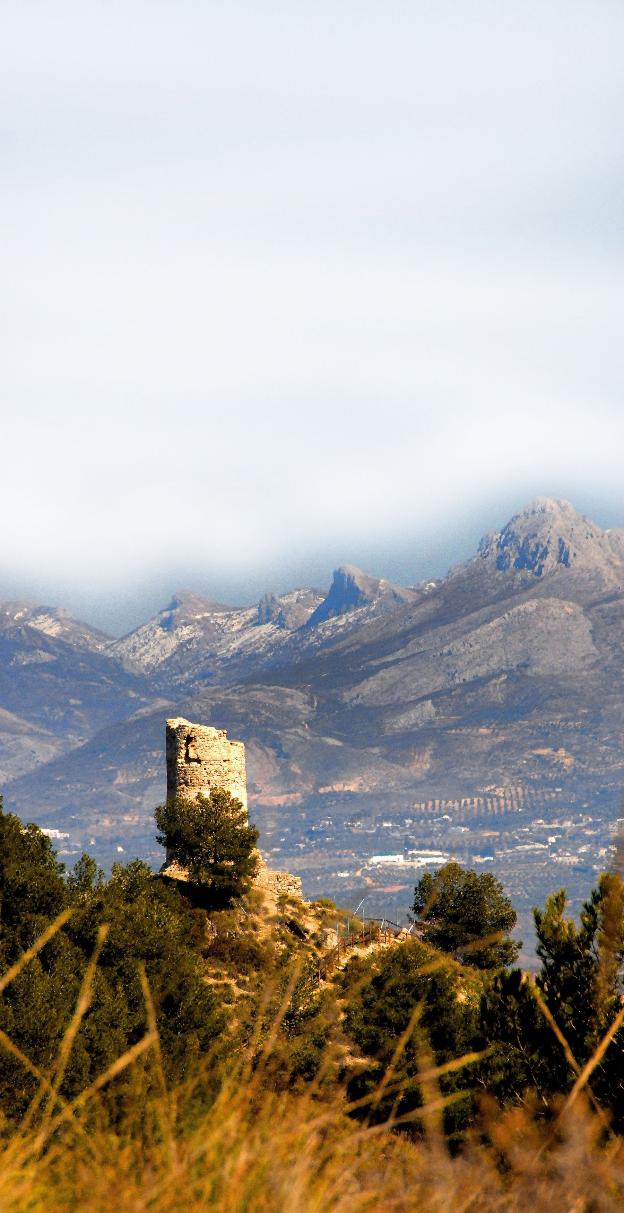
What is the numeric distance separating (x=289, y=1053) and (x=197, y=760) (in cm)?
4315

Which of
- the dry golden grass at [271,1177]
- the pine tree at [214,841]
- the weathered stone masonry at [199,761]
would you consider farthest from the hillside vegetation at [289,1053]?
the weathered stone masonry at [199,761]

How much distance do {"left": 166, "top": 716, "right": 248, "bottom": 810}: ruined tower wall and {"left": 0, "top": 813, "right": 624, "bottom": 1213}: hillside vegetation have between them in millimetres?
4145

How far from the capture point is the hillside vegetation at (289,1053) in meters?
7.88

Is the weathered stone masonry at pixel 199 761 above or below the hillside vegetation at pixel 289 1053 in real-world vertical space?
above

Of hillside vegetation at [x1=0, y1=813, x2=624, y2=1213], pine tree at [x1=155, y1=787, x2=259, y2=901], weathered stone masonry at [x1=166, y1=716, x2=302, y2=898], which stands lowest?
hillside vegetation at [x1=0, y1=813, x2=624, y2=1213]

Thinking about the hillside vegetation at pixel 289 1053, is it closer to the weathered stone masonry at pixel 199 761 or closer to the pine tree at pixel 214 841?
the pine tree at pixel 214 841

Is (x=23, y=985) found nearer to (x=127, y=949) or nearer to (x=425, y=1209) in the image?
(x=127, y=949)

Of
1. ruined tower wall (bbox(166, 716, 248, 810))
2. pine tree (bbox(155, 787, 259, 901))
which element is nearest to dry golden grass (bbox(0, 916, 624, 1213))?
pine tree (bbox(155, 787, 259, 901))

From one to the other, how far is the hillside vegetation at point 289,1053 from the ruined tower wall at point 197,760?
414 cm

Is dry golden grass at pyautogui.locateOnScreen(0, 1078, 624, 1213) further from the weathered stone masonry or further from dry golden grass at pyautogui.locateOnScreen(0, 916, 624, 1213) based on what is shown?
the weathered stone masonry

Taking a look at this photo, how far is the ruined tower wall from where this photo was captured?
52219mm

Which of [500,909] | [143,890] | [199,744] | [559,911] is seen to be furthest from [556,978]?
[500,909]

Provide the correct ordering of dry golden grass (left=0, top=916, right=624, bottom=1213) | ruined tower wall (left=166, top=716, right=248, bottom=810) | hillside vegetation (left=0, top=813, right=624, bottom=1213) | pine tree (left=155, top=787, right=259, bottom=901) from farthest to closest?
ruined tower wall (left=166, top=716, right=248, bottom=810) → pine tree (left=155, top=787, right=259, bottom=901) → hillside vegetation (left=0, top=813, right=624, bottom=1213) → dry golden grass (left=0, top=916, right=624, bottom=1213)

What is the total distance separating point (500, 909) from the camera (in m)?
63.8
